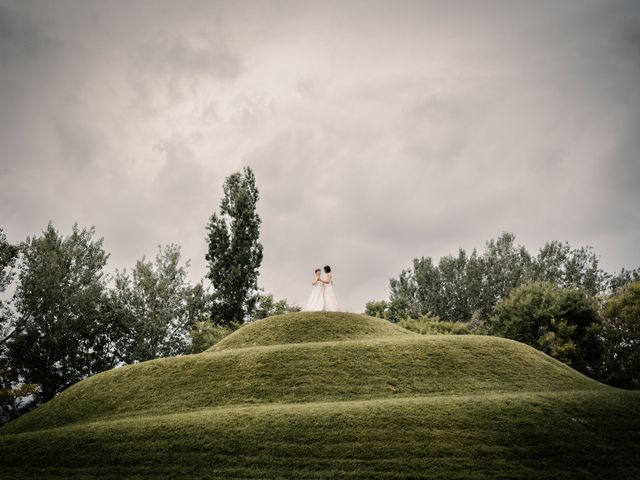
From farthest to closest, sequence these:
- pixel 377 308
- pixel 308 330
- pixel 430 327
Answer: pixel 377 308 → pixel 430 327 → pixel 308 330

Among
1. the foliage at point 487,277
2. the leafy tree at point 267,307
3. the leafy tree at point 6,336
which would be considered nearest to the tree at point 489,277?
the foliage at point 487,277

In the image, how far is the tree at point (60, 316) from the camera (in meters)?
44.2

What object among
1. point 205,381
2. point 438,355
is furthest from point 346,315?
point 205,381

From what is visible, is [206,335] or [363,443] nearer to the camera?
[363,443]

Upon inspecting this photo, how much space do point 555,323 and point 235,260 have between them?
29.1 meters

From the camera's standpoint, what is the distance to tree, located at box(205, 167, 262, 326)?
151ft

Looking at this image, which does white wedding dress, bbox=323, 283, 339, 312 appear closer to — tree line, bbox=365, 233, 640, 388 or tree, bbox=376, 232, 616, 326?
tree line, bbox=365, 233, 640, 388

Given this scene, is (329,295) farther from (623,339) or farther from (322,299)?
(623,339)

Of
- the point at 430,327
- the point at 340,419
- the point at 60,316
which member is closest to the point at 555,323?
the point at 430,327

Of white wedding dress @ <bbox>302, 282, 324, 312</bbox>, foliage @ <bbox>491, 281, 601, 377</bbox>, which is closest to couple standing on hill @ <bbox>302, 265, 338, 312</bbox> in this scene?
white wedding dress @ <bbox>302, 282, 324, 312</bbox>

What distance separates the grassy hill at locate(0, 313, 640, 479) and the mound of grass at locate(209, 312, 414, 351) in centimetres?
358

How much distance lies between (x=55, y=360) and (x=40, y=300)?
5.82 metres

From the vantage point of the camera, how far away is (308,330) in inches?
1091

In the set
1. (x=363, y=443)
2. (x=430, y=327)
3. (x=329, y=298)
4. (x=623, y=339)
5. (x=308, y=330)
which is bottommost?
(x=363, y=443)
